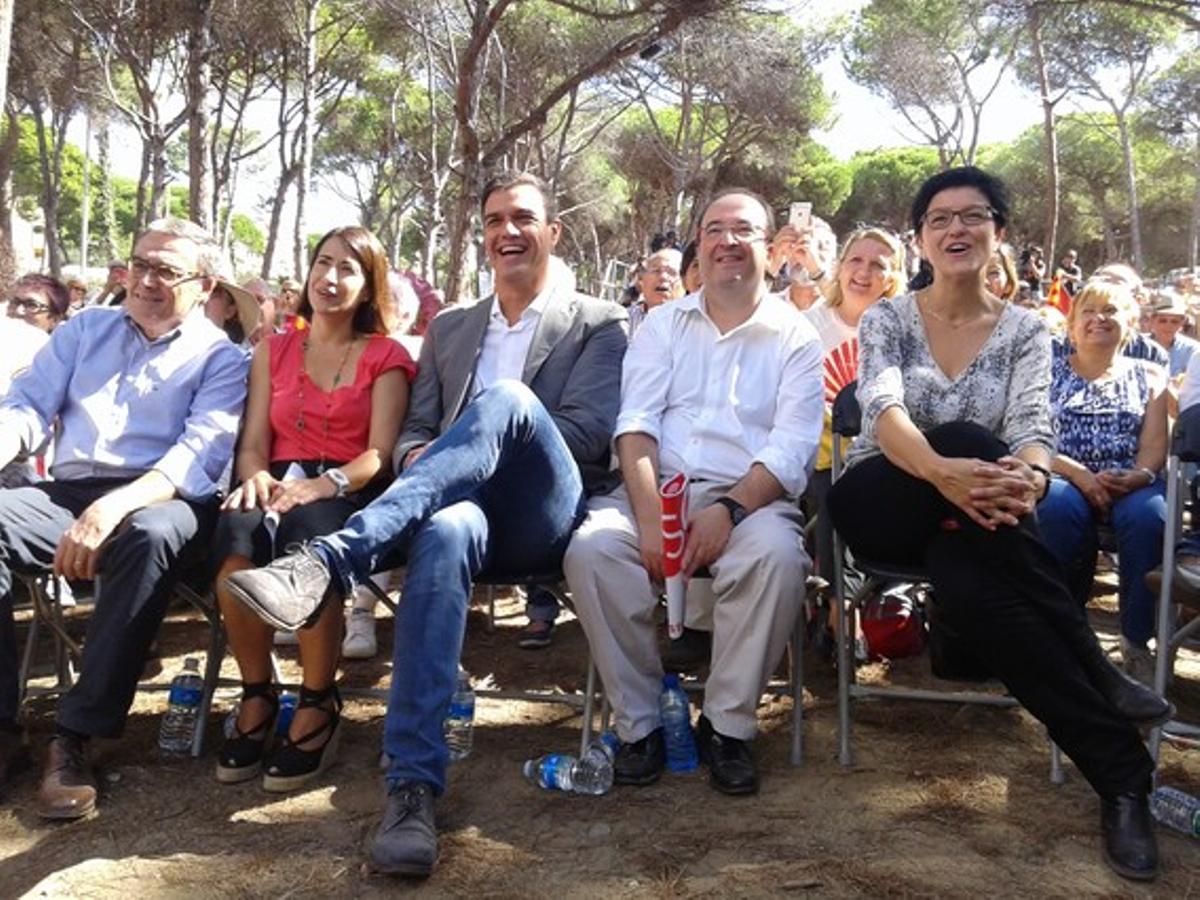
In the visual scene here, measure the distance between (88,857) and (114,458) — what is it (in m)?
1.31

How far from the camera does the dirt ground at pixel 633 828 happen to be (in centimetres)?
227

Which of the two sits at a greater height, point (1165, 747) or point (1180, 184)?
point (1180, 184)

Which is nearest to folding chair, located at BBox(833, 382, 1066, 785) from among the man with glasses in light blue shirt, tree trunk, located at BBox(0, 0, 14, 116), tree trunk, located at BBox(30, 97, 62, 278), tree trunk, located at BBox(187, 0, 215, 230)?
the man with glasses in light blue shirt

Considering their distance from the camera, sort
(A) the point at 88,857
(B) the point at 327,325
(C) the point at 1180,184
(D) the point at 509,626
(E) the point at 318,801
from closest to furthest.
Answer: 1. (A) the point at 88,857
2. (E) the point at 318,801
3. (B) the point at 327,325
4. (D) the point at 509,626
5. (C) the point at 1180,184

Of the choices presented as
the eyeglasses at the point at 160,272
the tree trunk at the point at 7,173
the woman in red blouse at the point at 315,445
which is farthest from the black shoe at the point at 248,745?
the tree trunk at the point at 7,173

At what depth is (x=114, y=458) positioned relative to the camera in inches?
126

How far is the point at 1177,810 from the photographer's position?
8.20ft

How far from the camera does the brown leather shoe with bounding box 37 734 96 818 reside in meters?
2.56

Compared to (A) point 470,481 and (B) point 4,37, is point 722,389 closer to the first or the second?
(A) point 470,481

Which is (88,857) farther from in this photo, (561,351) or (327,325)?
(561,351)

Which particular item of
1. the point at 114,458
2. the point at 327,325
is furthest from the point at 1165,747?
the point at 114,458

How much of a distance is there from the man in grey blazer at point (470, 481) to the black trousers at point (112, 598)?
585 millimetres

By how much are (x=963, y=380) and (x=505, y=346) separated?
1564 mm

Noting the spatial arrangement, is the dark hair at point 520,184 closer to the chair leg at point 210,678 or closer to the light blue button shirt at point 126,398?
the light blue button shirt at point 126,398
